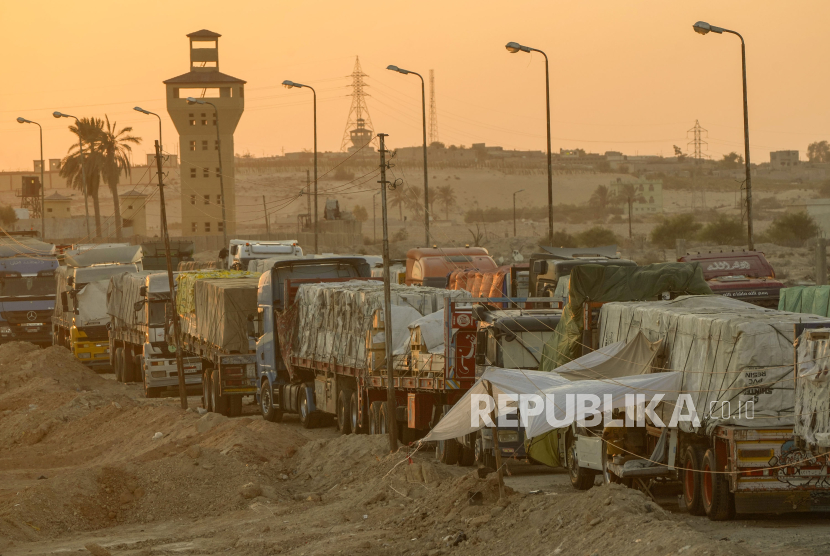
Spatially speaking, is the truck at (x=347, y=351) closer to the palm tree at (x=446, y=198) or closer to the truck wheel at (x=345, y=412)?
the truck wheel at (x=345, y=412)

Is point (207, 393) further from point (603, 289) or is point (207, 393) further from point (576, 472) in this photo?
point (576, 472)

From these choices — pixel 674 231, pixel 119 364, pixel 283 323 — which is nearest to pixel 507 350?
pixel 283 323

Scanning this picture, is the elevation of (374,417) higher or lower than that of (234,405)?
higher

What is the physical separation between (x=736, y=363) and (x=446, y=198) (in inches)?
6199

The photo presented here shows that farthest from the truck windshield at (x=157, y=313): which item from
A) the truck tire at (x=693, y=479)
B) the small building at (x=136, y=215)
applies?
the small building at (x=136, y=215)

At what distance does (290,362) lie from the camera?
88.4 ft

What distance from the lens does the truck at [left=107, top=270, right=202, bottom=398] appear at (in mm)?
34938

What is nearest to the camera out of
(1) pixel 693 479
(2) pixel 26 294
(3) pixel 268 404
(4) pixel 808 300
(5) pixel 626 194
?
(1) pixel 693 479

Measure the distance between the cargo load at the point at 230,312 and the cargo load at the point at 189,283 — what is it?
1688 mm

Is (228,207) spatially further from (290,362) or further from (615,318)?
(615,318)

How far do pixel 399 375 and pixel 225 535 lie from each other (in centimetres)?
588

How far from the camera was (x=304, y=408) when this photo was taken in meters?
26.6

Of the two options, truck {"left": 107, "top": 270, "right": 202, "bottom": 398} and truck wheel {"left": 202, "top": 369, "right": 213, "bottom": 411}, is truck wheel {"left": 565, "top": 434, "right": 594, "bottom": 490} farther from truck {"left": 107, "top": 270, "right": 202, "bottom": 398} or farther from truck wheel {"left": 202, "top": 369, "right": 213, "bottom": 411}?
truck {"left": 107, "top": 270, "right": 202, "bottom": 398}

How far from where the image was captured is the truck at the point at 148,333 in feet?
115
